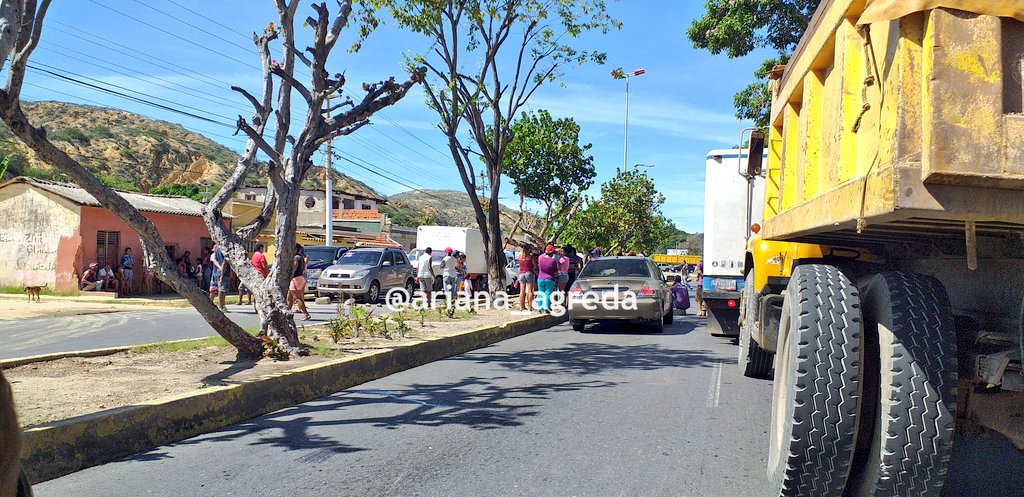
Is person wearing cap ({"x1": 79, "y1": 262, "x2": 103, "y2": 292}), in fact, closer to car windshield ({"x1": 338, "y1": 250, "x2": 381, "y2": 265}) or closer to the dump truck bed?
car windshield ({"x1": 338, "y1": 250, "x2": 381, "y2": 265})

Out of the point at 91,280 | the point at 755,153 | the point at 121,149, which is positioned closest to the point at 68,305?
the point at 91,280

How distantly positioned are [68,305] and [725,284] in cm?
1539

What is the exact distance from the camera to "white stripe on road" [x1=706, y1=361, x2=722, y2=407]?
23.7ft

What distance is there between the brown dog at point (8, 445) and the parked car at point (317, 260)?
844 inches

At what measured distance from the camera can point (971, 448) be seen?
5.25m

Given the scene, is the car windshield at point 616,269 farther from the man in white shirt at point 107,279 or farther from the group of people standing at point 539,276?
the man in white shirt at point 107,279

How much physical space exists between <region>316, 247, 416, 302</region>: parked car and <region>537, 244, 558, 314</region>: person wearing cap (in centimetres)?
702

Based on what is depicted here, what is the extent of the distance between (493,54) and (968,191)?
15523 mm

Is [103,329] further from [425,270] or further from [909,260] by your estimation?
[909,260]

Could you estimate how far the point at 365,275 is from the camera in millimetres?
21422

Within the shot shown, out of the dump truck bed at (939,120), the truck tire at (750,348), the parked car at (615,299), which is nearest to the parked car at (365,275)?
the parked car at (615,299)

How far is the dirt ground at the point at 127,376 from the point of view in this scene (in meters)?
5.65

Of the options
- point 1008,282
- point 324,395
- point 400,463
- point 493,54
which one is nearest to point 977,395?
point 1008,282

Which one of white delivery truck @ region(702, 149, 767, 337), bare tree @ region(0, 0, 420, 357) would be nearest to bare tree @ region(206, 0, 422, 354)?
bare tree @ region(0, 0, 420, 357)
